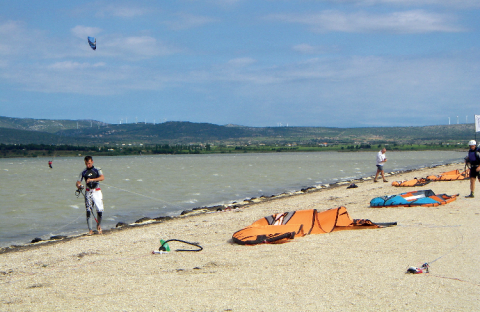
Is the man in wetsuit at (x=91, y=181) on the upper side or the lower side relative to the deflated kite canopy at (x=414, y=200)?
upper

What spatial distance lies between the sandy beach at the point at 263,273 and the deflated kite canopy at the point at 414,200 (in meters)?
1.89

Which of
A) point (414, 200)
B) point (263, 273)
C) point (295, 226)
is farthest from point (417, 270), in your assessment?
point (414, 200)

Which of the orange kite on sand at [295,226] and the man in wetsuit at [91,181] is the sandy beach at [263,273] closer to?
the orange kite on sand at [295,226]

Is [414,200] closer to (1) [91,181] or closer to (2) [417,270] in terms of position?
(2) [417,270]

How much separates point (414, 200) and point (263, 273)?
26.5ft

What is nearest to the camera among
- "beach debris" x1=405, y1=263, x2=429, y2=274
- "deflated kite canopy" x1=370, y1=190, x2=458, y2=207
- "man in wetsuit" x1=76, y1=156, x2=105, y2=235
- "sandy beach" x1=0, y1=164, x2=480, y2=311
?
"sandy beach" x1=0, y1=164, x2=480, y2=311

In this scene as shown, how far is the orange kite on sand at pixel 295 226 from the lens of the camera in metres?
9.62

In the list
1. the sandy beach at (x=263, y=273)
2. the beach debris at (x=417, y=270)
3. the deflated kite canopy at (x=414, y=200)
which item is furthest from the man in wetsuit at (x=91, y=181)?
the deflated kite canopy at (x=414, y=200)

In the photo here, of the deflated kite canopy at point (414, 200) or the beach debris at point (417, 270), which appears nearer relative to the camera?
the beach debris at point (417, 270)

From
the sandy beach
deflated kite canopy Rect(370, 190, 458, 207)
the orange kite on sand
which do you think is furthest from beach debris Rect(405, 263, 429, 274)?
deflated kite canopy Rect(370, 190, 458, 207)

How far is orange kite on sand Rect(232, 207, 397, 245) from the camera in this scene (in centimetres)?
962

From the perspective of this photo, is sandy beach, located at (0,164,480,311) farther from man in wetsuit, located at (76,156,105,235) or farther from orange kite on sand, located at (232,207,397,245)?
man in wetsuit, located at (76,156,105,235)

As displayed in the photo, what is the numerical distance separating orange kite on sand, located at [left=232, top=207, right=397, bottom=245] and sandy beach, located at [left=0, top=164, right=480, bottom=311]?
253mm

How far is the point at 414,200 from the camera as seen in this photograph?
45.2 ft
